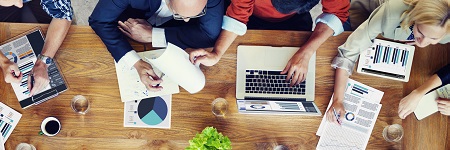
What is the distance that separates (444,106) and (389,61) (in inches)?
12.3

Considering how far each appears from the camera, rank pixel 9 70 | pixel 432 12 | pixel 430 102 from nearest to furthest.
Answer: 1. pixel 432 12
2. pixel 9 70
3. pixel 430 102

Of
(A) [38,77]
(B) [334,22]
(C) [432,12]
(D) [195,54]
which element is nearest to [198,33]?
(D) [195,54]

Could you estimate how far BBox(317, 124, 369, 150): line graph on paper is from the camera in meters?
1.83

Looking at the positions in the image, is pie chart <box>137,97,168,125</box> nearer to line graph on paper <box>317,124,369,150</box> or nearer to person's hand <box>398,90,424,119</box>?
line graph on paper <box>317,124,369,150</box>

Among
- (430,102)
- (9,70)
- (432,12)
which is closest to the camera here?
(432,12)

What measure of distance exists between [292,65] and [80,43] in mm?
958

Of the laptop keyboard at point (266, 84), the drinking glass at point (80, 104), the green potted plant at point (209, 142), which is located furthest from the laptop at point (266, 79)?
the drinking glass at point (80, 104)

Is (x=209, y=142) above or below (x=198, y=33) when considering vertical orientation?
below

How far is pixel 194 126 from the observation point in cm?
183

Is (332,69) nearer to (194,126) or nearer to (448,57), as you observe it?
(448,57)

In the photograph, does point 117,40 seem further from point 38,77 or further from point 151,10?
point 38,77

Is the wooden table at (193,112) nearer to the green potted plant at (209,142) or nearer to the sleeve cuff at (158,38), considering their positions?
the sleeve cuff at (158,38)

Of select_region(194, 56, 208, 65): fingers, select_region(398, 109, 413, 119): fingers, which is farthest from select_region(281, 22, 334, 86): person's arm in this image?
select_region(398, 109, 413, 119): fingers

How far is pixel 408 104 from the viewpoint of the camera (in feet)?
5.93
